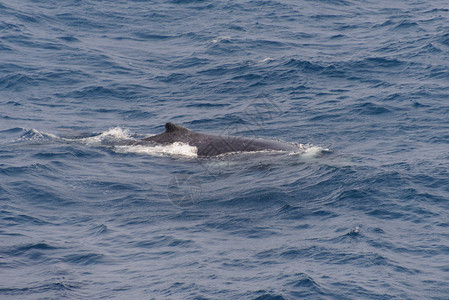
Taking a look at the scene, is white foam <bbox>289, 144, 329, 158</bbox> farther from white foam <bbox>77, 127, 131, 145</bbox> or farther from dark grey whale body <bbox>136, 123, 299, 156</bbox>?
white foam <bbox>77, 127, 131, 145</bbox>

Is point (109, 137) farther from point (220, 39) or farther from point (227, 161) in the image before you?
point (220, 39)

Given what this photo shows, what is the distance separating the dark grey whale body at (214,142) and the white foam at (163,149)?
0.17 meters

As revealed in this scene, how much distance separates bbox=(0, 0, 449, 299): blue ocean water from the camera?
15617mm

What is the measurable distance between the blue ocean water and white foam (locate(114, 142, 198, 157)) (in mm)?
82

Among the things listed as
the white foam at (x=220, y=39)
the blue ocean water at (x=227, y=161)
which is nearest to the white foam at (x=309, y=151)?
the blue ocean water at (x=227, y=161)

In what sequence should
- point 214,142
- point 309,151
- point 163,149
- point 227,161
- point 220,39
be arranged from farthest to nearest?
1. point 220,39
2. point 163,149
3. point 214,142
4. point 309,151
5. point 227,161

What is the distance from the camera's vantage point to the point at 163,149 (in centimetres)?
2562

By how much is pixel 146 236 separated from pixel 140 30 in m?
30.7

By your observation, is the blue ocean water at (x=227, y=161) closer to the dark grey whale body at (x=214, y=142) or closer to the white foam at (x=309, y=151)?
the white foam at (x=309, y=151)

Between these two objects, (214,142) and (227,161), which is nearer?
(227,161)

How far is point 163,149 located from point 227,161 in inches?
117

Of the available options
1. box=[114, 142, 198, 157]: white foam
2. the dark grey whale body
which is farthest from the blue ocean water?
the dark grey whale body

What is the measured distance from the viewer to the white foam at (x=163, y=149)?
25.0 m

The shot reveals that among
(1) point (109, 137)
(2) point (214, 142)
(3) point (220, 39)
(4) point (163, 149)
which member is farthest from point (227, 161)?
(3) point (220, 39)
